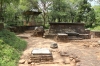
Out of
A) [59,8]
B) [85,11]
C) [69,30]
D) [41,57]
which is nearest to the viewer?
[41,57]

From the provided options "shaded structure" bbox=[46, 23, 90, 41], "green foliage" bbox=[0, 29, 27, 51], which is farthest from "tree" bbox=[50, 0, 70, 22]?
"green foliage" bbox=[0, 29, 27, 51]

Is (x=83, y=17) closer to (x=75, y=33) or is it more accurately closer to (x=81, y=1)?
(x=81, y=1)

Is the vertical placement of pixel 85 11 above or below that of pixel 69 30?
above

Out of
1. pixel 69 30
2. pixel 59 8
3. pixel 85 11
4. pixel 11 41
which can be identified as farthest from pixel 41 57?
pixel 85 11

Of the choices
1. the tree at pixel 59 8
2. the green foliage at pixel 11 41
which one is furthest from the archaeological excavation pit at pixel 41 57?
the tree at pixel 59 8

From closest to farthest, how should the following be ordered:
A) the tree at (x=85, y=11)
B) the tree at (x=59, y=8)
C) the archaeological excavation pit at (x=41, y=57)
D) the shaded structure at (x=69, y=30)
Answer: the archaeological excavation pit at (x=41, y=57), the shaded structure at (x=69, y=30), the tree at (x=59, y=8), the tree at (x=85, y=11)

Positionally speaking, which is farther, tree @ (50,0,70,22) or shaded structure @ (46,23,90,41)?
tree @ (50,0,70,22)

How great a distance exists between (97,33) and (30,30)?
8.93 meters

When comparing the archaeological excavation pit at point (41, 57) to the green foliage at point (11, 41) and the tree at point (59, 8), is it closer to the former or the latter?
the green foliage at point (11, 41)

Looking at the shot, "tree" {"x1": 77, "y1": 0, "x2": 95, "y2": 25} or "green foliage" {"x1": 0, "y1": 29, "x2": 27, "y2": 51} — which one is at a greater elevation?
"tree" {"x1": 77, "y1": 0, "x2": 95, "y2": 25}

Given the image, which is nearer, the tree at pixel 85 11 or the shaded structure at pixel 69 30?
the shaded structure at pixel 69 30

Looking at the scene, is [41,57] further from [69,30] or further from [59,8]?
[59,8]

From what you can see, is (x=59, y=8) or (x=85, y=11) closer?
(x=59, y=8)

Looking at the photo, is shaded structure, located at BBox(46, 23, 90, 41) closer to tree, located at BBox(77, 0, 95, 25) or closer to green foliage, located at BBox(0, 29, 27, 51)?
green foliage, located at BBox(0, 29, 27, 51)
